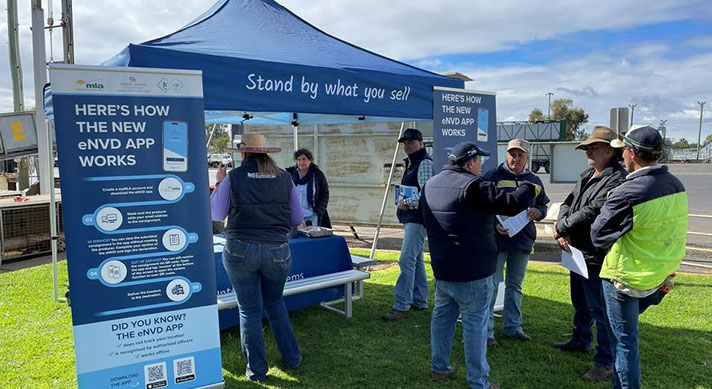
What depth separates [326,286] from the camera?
14.3 feet

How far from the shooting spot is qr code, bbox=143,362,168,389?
2.90 m

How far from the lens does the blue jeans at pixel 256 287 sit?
10.4 ft

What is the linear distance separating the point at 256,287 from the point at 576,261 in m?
2.18

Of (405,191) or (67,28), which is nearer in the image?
(405,191)

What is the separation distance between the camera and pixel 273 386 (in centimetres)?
330

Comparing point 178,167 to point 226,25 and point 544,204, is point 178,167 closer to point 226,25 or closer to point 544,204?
point 226,25

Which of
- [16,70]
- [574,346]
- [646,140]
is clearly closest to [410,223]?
[574,346]

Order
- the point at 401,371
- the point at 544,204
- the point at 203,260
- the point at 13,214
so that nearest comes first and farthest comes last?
the point at 203,260 < the point at 401,371 < the point at 544,204 < the point at 13,214

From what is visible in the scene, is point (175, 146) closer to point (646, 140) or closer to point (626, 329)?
point (646, 140)

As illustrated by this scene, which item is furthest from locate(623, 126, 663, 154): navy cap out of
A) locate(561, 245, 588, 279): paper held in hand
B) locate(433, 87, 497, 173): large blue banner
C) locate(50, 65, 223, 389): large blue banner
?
locate(50, 65, 223, 389): large blue banner

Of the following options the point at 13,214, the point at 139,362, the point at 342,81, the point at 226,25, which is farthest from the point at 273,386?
the point at 13,214

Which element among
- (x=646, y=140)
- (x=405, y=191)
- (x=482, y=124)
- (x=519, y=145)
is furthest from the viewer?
(x=482, y=124)

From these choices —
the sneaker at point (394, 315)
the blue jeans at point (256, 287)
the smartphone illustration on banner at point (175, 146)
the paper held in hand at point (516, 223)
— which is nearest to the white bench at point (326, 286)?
the sneaker at point (394, 315)

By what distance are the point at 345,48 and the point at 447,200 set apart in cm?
251
